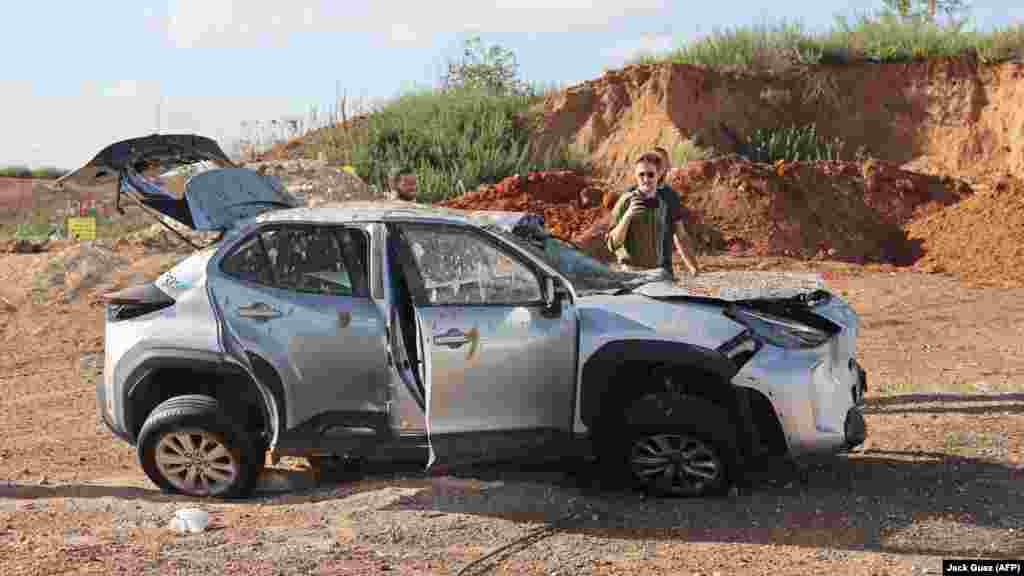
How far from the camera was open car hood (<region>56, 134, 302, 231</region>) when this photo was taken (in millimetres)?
8000

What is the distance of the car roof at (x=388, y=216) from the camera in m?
7.45

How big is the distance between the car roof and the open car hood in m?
0.38

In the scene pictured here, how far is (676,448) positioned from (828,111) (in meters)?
21.3

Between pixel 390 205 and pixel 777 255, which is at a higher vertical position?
pixel 390 205

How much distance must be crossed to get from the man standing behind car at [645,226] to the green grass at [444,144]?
1339cm

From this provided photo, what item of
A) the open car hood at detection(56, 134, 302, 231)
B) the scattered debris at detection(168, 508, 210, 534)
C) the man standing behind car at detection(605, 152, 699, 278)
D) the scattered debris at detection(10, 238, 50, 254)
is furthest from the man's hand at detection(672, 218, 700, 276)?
the scattered debris at detection(10, 238, 50, 254)

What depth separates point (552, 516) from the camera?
7066 mm

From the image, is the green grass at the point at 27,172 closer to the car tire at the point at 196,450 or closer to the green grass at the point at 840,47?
the green grass at the point at 840,47

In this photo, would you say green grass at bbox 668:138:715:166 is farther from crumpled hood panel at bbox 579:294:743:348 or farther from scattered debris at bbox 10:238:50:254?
crumpled hood panel at bbox 579:294:743:348

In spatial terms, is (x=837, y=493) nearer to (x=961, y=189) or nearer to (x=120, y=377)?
(x=120, y=377)

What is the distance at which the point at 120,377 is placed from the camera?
7594 mm

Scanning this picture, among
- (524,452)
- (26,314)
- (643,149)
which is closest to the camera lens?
(524,452)

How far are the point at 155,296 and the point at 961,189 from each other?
18.3 meters

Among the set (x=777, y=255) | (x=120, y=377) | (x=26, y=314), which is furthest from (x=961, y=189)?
(x=120, y=377)
